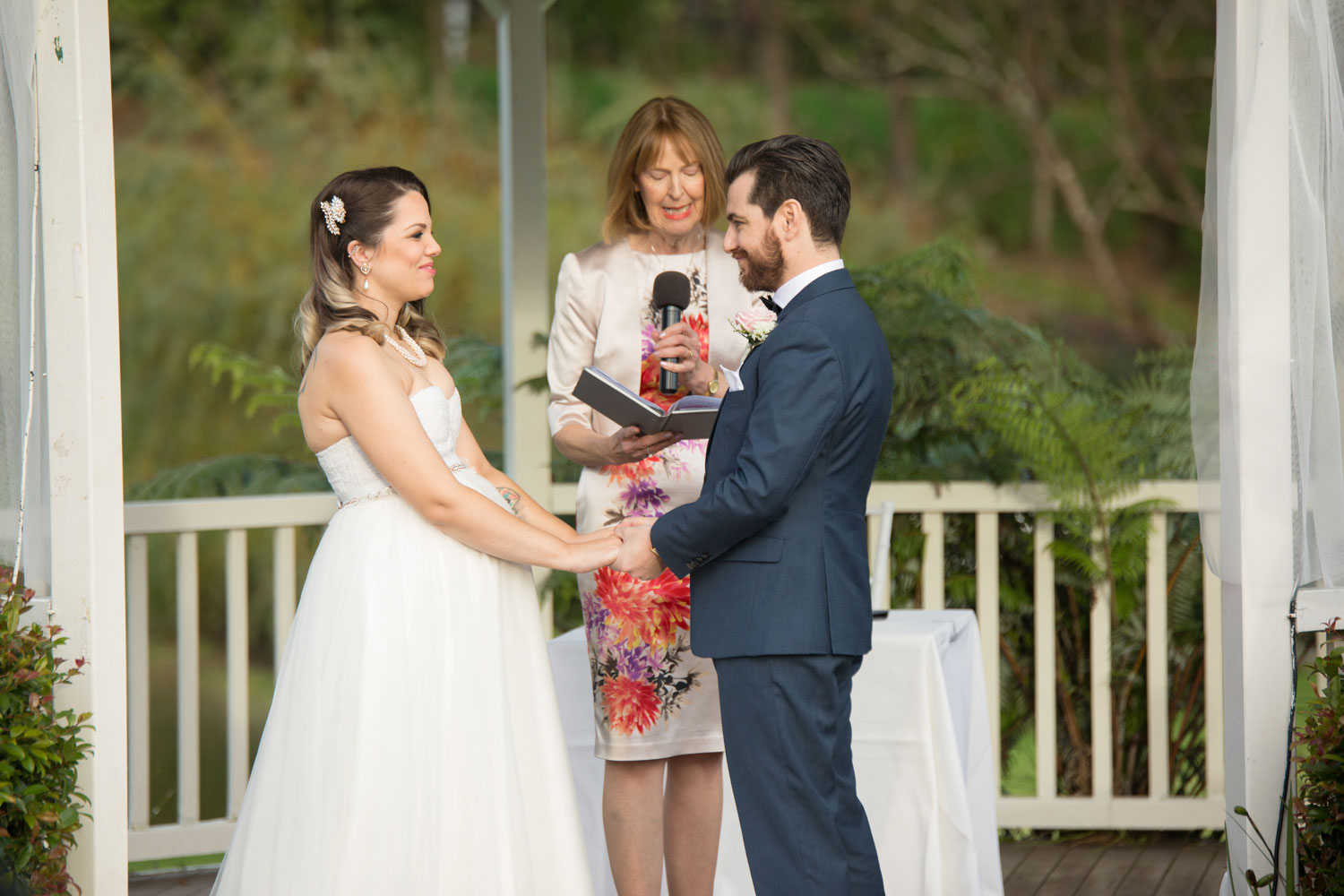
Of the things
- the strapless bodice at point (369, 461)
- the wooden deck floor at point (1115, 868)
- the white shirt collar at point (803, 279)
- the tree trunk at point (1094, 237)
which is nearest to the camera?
the white shirt collar at point (803, 279)

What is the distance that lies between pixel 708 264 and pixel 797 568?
1.02 m

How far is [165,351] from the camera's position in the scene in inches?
364

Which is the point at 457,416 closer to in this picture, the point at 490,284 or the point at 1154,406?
the point at 1154,406

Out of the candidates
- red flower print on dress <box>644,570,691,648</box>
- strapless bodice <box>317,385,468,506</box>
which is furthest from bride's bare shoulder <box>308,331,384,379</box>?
red flower print on dress <box>644,570,691,648</box>

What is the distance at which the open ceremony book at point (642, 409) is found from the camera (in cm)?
270

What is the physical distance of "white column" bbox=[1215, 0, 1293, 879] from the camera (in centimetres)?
273

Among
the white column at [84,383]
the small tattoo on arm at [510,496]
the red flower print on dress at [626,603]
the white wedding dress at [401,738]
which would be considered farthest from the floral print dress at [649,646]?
the white column at [84,383]

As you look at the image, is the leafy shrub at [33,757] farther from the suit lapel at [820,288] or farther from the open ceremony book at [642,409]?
the suit lapel at [820,288]

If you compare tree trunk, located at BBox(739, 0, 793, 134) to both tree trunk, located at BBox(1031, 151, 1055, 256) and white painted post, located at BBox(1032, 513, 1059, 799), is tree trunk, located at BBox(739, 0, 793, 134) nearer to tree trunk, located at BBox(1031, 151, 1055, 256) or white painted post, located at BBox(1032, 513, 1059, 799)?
tree trunk, located at BBox(1031, 151, 1055, 256)

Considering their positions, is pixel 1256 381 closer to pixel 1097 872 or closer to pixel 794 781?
pixel 794 781

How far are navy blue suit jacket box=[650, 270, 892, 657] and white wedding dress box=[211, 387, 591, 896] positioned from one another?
39 cm

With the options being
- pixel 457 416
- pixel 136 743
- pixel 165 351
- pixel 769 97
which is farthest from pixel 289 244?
pixel 457 416

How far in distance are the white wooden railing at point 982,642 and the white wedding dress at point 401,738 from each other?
1729mm

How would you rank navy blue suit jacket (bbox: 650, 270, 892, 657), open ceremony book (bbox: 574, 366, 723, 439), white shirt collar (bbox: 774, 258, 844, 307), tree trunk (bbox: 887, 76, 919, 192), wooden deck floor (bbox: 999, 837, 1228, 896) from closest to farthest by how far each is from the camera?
navy blue suit jacket (bbox: 650, 270, 892, 657) < white shirt collar (bbox: 774, 258, 844, 307) < open ceremony book (bbox: 574, 366, 723, 439) < wooden deck floor (bbox: 999, 837, 1228, 896) < tree trunk (bbox: 887, 76, 919, 192)
